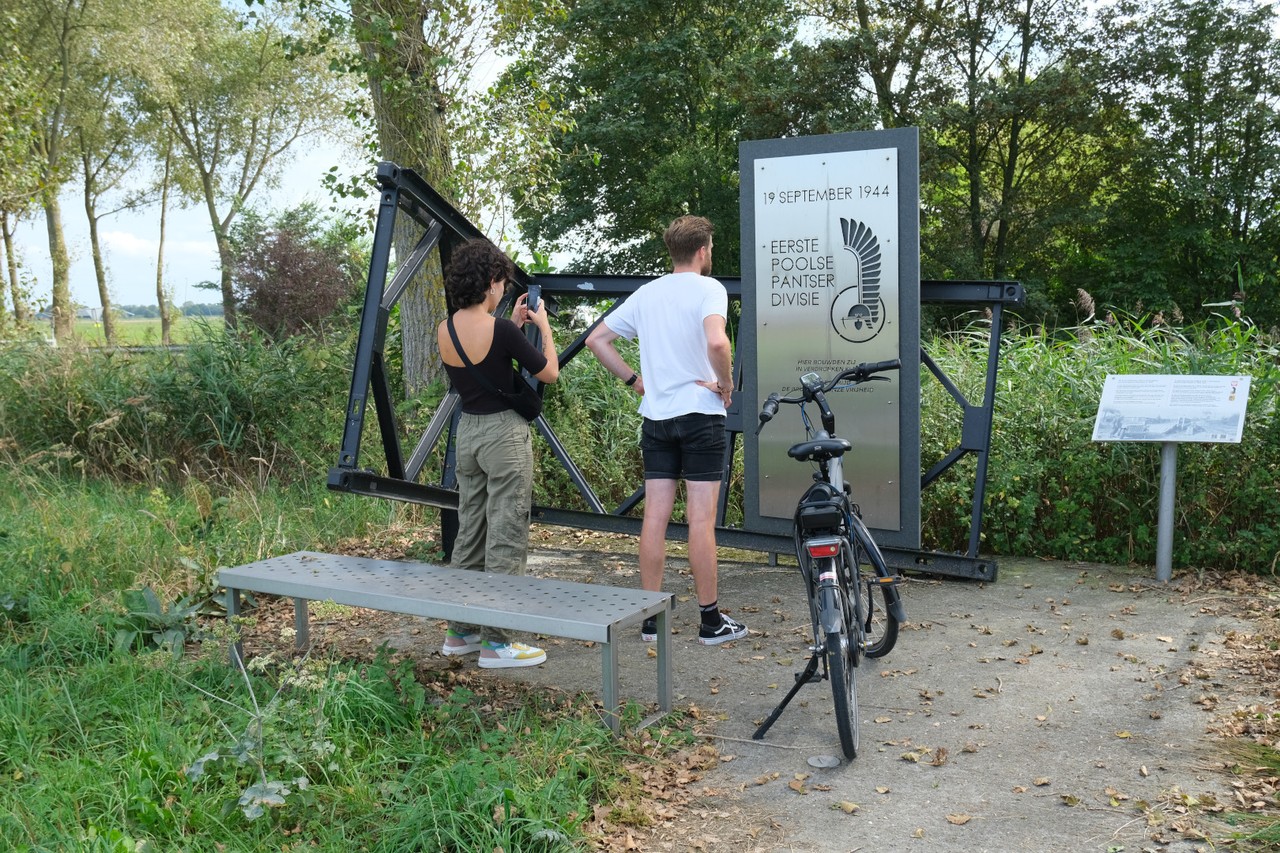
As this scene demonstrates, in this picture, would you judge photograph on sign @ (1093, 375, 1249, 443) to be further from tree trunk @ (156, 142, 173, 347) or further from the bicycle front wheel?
tree trunk @ (156, 142, 173, 347)

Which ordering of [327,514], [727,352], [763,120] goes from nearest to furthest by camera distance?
[727,352] → [327,514] → [763,120]

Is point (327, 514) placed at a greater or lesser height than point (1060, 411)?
lesser

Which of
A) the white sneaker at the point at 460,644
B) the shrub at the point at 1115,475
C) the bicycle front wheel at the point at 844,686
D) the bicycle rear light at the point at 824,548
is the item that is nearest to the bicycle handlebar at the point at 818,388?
the bicycle rear light at the point at 824,548

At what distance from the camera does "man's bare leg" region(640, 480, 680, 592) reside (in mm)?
4715

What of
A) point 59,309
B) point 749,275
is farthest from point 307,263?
point 749,275

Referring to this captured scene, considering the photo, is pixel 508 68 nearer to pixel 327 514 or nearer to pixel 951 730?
pixel 327 514

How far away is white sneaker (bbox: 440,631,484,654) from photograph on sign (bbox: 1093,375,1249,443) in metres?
3.57

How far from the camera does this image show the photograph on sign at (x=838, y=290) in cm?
565

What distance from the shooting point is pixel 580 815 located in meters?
3.01

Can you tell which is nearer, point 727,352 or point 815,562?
point 815,562

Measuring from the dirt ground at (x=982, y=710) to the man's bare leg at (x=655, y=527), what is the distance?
403 mm

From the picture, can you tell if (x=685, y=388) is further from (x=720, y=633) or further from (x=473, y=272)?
(x=720, y=633)

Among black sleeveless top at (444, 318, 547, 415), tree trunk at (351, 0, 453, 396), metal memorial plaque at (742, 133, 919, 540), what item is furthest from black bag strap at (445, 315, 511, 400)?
tree trunk at (351, 0, 453, 396)

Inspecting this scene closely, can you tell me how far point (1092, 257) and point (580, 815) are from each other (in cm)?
2775
